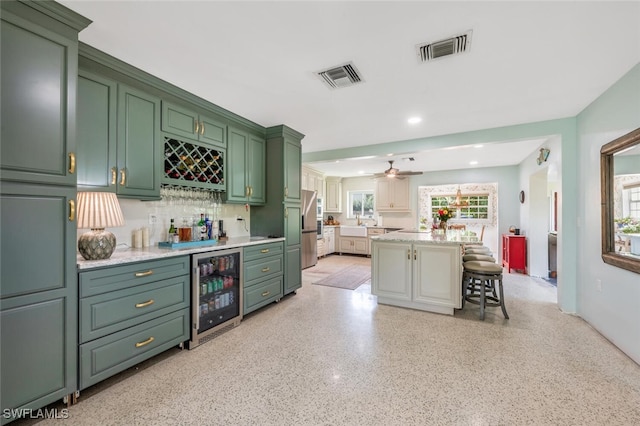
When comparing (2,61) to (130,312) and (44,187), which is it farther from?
(130,312)

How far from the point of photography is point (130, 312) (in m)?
2.01

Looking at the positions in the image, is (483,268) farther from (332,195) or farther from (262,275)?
(332,195)

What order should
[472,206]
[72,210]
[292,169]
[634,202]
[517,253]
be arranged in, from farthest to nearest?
[472,206] < [517,253] < [292,169] < [634,202] < [72,210]

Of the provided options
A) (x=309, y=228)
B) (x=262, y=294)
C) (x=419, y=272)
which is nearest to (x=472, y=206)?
(x=309, y=228)

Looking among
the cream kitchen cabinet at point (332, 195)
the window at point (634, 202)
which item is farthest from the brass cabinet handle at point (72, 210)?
the cream kitchen cabinet at point (332, 195)

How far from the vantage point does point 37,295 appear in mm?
1552

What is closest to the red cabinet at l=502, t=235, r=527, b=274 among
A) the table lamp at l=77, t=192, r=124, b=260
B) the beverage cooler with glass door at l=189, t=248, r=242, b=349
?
the beverage cooler with glass door at l=189, t=248, r=242, b=349

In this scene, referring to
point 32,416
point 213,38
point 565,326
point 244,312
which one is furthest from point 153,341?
point 565,326

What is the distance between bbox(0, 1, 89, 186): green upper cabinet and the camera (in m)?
1.46

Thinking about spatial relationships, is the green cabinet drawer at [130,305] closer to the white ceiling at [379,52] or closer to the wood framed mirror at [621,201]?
the white ceiling at [379,52]

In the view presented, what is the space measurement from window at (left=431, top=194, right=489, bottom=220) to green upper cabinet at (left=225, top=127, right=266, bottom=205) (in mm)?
4941

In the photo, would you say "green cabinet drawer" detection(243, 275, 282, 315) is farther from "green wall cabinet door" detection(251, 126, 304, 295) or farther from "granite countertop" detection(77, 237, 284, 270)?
"granite countertop" detection(77, 237, 284, 270)

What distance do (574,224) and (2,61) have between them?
5.26m

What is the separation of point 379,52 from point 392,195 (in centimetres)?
592
